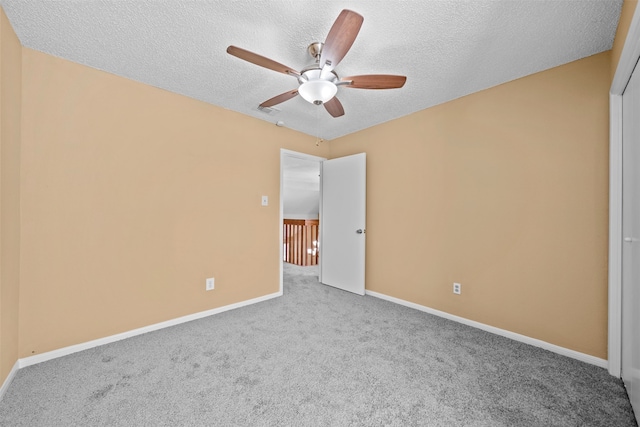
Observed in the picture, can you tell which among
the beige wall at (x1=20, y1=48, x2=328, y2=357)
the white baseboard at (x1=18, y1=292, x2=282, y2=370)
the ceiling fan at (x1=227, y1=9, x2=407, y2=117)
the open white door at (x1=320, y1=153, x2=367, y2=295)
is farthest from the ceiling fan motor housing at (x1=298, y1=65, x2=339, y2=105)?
the white baseboard at (x1=18, y1=292, x2=282, y2=370)

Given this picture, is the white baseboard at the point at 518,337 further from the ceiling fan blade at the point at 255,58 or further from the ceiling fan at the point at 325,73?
the ceiling fan blade at the point at 255,58

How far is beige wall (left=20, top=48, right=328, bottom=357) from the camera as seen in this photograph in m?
1.93

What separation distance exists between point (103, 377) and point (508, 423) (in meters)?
2.46

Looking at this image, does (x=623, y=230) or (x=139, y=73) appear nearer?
(x=623, y=230)

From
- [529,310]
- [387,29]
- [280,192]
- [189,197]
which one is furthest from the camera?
[280,192]

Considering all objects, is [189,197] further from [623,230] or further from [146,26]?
[623,230]

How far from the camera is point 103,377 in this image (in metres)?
1.72

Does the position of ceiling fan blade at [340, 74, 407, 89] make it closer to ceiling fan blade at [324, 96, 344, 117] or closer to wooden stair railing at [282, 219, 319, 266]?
ceiling fan blade at [324, 96, 344, 117]

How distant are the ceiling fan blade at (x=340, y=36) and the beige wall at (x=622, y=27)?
128 centimetres

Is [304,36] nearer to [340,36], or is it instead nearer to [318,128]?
[340,36]

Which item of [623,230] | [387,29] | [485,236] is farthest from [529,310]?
[387,29]

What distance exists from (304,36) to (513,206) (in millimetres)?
2196

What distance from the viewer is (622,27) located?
4.92 ft

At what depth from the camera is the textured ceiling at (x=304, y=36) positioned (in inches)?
59.2
